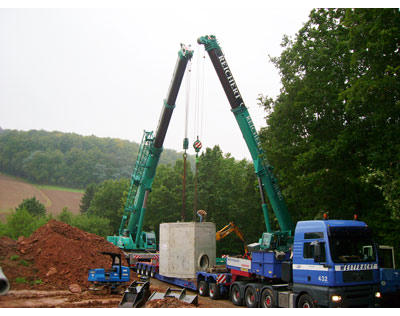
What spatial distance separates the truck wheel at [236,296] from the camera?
613 inches

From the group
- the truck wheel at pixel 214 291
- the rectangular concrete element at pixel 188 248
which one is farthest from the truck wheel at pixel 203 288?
the rectangular concrete element at pixel 188 248

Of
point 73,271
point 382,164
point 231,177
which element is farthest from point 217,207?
point 382,164

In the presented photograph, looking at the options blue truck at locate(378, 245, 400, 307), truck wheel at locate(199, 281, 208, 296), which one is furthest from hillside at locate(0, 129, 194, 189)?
blue truck at locate(378, 245, 400, 307)

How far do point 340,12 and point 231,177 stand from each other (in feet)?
85.8

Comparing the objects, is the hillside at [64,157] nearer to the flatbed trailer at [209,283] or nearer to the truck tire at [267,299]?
the flatbed trailer at [209,283]

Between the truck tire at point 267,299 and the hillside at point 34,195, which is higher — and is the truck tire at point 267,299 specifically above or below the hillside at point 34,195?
below

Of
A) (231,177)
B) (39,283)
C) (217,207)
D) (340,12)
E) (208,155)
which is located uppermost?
(340,12)

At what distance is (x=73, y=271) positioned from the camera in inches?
767

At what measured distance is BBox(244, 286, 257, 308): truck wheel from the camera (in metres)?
14.4

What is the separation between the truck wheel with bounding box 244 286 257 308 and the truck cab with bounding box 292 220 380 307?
2.71 m

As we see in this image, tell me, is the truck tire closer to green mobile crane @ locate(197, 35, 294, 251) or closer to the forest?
green mobile crane @ locate(197, 35, 294, 251)

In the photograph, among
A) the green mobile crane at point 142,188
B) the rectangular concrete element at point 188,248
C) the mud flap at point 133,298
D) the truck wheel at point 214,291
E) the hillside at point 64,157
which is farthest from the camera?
the hillside at point 64,157

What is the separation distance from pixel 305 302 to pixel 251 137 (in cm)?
1000

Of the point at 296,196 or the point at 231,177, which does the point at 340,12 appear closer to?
the point at 296,196
